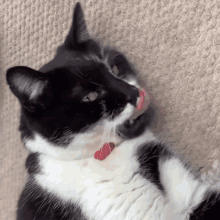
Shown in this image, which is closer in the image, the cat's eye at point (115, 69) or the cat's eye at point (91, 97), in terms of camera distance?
the cat's eye at point (91, 97)

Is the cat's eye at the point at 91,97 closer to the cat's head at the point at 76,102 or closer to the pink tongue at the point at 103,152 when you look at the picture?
the cat's head at the point at 76,102

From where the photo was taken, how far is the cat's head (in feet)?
2.42

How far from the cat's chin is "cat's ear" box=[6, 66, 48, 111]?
298 mm

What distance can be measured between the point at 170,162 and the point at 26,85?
0.62m

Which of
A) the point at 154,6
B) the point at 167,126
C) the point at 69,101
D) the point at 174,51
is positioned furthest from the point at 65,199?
the point at 154,6

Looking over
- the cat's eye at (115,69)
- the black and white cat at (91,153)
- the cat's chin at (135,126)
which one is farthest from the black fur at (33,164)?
the cat's eye at (115,69)

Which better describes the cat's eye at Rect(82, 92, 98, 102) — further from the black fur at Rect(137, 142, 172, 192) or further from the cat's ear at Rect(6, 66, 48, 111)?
the black fur at Rect(137, 142, 172, 192)

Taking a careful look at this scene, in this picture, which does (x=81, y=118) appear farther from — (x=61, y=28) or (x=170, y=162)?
(x=61, y=28)

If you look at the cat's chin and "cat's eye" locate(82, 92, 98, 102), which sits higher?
"cat's eye" locate(82, 92, 98, 102)

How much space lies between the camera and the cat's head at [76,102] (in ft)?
2.42

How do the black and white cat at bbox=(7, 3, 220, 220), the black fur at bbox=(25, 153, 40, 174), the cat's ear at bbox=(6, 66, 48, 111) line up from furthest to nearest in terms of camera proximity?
the black fur at bbox=(25, 153, 40, 174), the black and white cat at bbox=(7, 3, 220, 220), the cat's ear at bbox=(6, 66, 48, 111)

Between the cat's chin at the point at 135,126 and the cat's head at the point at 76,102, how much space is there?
1cm

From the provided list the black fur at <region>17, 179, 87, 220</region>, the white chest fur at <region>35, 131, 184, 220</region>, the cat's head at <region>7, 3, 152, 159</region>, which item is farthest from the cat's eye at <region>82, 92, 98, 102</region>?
the black fur at <region>17, 179, 87, 220</region>

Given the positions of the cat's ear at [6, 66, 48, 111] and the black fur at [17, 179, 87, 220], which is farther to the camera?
the black fur at [17, 179, 87, 220]
